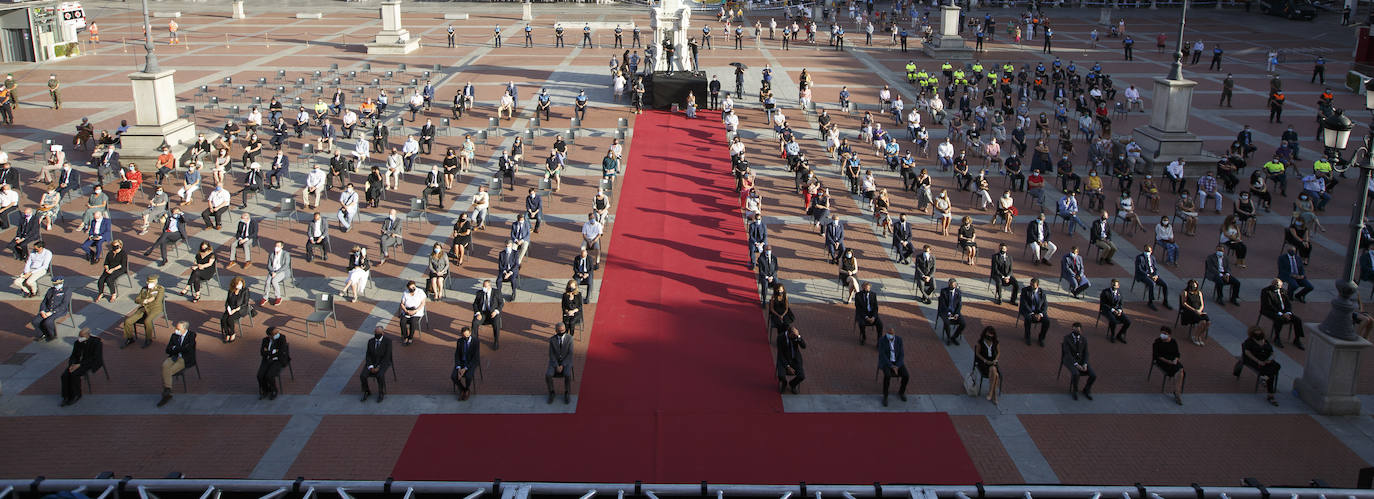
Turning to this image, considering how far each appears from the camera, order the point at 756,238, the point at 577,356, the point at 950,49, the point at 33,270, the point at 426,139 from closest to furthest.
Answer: the point at 577,356, the point at 33,270, the point at 756,238, the point at 426,139, the point at 950,49

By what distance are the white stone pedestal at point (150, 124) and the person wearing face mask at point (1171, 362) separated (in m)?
26.5

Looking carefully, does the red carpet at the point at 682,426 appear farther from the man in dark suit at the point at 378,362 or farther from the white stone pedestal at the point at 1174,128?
the white stone pedestal at the point at 1174,128

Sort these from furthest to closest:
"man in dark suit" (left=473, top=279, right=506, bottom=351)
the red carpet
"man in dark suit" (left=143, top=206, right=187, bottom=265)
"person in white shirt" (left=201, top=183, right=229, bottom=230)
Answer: "person in white shirt" (left=201, top=183, right=229, bottom=230), "man in dark suit" (left=143, top=206, right=187, bottom=265), "man in dark suit" (left=473, top=279, right=506, bottom=351), the red carpet

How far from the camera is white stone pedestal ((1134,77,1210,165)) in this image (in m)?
29.6

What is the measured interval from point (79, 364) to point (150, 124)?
16.8m

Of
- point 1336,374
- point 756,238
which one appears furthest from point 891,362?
point 1336,374

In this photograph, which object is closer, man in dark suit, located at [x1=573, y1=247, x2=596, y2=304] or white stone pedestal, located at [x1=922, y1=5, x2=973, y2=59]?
man in dark suit, located at [x1=573, y1=247, x2=596, y2=304]

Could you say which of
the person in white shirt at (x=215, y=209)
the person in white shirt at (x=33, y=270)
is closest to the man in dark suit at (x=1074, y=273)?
the person in white shirt at (x=215, y=209)

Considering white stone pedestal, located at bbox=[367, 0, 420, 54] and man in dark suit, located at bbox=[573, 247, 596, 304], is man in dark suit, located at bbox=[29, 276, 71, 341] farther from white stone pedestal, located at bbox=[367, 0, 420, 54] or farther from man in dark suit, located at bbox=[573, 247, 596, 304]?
white stone pedestal, located at bbox=[367, 0, 420, 54]

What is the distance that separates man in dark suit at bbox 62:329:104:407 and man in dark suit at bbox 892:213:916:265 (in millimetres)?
15080

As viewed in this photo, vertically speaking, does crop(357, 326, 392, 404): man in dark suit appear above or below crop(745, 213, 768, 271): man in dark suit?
below

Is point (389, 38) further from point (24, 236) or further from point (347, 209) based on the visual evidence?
point (24, 236)

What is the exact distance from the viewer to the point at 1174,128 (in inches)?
1180

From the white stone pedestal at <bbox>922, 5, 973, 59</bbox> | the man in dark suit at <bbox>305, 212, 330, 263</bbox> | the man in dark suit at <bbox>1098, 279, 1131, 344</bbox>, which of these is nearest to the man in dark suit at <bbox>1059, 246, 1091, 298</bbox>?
the man in dark suit at <bbox>1098, 279, 1131, 344</bbox>
